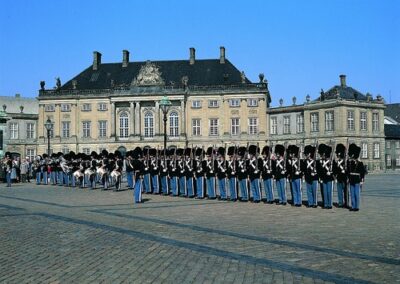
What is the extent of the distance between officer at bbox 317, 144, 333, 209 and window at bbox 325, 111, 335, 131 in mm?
42585

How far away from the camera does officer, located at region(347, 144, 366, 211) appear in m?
15.7

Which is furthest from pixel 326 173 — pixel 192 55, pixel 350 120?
pixel 192 55

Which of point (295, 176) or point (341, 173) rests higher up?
point (341, 173)

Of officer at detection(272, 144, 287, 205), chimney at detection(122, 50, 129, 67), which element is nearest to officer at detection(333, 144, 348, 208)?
officer at detection(272, 144, 287, 205)

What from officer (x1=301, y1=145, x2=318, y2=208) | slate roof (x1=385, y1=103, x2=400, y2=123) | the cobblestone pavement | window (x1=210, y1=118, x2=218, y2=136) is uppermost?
slate roof (x1=385, y1=103, x2=400, y2=123)

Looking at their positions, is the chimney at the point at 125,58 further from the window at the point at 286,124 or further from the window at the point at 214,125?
the window at the point at 286,124

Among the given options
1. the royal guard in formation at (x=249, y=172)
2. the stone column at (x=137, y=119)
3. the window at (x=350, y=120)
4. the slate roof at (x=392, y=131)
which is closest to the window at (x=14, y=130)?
the stone column at (x=137, y=119)

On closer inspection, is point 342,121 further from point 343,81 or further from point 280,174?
point 280,174

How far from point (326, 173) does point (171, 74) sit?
5631cm

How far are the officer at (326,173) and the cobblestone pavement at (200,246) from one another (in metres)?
0.67

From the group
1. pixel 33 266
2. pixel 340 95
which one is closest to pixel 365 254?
pixel 33 266

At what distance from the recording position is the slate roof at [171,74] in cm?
6969

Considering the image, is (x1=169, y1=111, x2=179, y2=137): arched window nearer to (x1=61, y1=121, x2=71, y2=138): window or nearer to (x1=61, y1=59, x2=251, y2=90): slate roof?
(x1=61, y1=59, x2=251, y2=90): slate roof

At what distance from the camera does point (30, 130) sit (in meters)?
75.1
